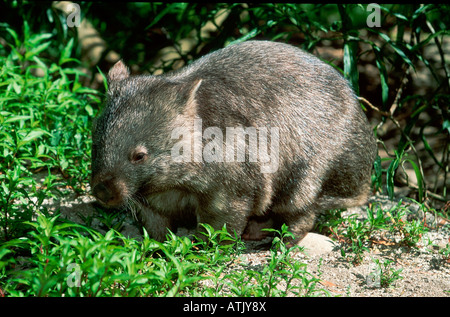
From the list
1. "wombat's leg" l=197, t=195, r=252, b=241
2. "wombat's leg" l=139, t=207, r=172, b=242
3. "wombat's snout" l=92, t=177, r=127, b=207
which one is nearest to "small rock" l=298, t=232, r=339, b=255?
"wombat's leg" l=197, t=195, r=252, b=241

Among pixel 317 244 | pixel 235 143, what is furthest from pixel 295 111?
pixel 317 244

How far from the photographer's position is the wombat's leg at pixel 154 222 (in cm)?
404

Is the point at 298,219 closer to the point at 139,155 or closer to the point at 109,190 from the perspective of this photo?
the point at 139,155

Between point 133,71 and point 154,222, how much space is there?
11.0ft

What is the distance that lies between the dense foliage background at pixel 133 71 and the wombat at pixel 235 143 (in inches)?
17.3

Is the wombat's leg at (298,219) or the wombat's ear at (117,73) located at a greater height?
the wombat's ear at (117,73)

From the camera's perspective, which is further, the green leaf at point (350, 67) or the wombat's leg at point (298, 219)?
the green leaf at point (350, 67)

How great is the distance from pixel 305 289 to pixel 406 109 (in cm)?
342

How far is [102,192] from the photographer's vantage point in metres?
3.44

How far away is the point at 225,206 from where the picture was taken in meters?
3.75

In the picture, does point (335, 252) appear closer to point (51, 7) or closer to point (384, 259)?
point (384, 259)

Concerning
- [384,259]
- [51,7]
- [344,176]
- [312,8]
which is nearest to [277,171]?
[344,176]

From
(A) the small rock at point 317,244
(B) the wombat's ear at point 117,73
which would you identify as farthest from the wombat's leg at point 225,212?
(B) the wombat's ear at point 117,73

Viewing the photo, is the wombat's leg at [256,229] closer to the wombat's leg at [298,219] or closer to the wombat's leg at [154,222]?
the wombat's leg at [298,219]
